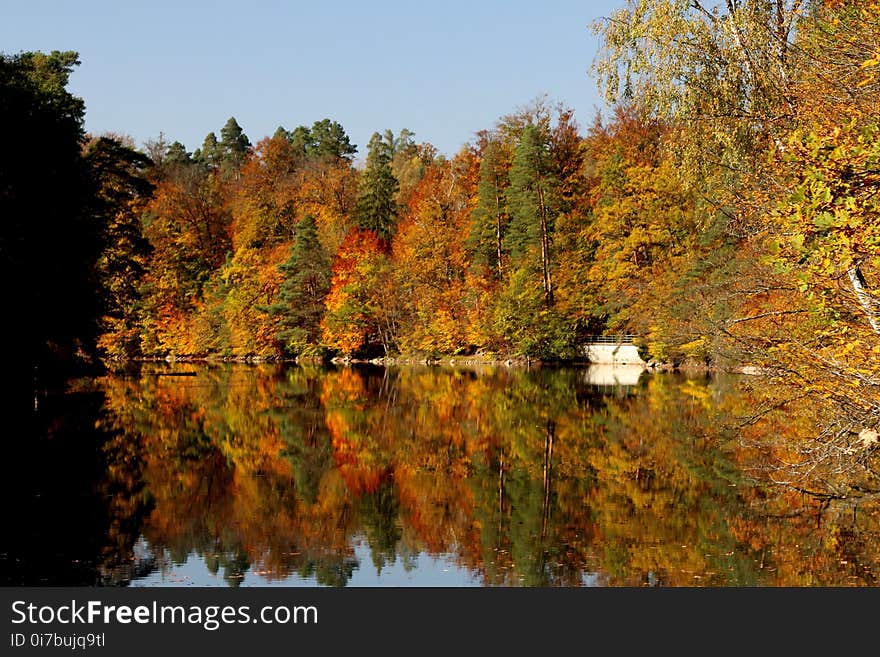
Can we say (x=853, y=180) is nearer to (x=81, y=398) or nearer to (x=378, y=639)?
(x=378, y=639)

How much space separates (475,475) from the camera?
15375 millimetres

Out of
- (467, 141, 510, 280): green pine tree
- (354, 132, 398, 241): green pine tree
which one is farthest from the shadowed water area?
(354, 132, 398, 241): green pine tree

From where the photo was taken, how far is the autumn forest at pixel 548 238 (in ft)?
35.7

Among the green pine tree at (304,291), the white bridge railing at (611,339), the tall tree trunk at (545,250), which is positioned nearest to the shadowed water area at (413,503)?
the white bridge railing at (611,339)

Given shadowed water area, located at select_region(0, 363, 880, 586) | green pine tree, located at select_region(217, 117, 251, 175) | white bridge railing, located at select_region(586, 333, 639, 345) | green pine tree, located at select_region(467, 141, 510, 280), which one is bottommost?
shadowed water area, located at select_region(0, 363, 880, 586)

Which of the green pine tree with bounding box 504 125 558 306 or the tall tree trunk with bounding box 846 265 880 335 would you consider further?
the green pine tree with bounding box 504 125 558 306

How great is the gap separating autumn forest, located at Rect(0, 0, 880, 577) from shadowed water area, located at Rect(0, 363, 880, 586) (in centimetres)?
156

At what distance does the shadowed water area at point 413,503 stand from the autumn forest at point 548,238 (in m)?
1.56

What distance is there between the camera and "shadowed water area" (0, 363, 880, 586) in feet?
31.1

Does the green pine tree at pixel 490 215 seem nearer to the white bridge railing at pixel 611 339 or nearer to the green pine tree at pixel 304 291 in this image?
the white bridge railing at pixel 611 339

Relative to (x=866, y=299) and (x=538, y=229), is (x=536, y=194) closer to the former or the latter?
(x=538, y=229)

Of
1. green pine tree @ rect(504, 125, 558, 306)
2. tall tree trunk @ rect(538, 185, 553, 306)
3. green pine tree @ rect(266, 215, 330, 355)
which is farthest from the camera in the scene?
green pine tree @ rect(266, 215, 330, 355)

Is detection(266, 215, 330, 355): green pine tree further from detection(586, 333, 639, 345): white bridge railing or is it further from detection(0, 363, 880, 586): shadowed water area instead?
detection(0, 363, 880, 586): shadowed water area

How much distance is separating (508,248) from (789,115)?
135 ft
